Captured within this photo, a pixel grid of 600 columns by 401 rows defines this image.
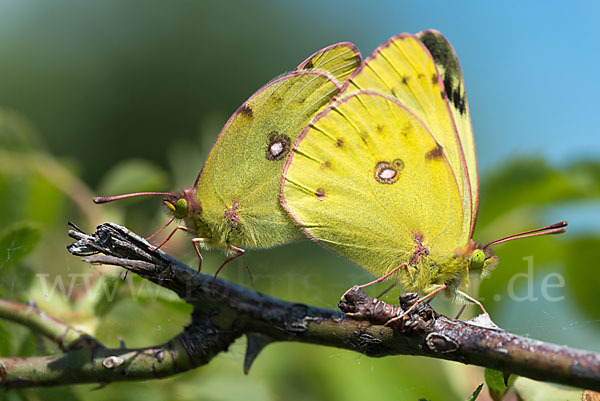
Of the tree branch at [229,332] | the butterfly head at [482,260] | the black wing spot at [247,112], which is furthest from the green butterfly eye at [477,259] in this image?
the black wing spot at [247,112]

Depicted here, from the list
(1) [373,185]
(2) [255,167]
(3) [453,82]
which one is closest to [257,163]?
(2) [255,167]

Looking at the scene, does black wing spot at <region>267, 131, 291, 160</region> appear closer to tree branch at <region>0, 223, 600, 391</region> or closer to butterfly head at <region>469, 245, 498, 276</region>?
tree branch at <region>0, 223, 600, 391</region>

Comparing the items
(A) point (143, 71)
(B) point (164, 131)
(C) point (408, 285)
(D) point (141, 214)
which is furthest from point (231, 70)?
(C) point (408, 285)

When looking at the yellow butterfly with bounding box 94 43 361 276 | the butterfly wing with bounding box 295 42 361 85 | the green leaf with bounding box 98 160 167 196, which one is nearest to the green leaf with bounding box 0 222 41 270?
the yellow butterfly with bounding box 94 43 361 276

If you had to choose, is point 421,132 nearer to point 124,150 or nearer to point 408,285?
point 408,285

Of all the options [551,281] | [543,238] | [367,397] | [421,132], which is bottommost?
[367,397]

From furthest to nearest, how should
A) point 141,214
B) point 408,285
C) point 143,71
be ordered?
point 143,71 → point 141,214 → point 408,285
